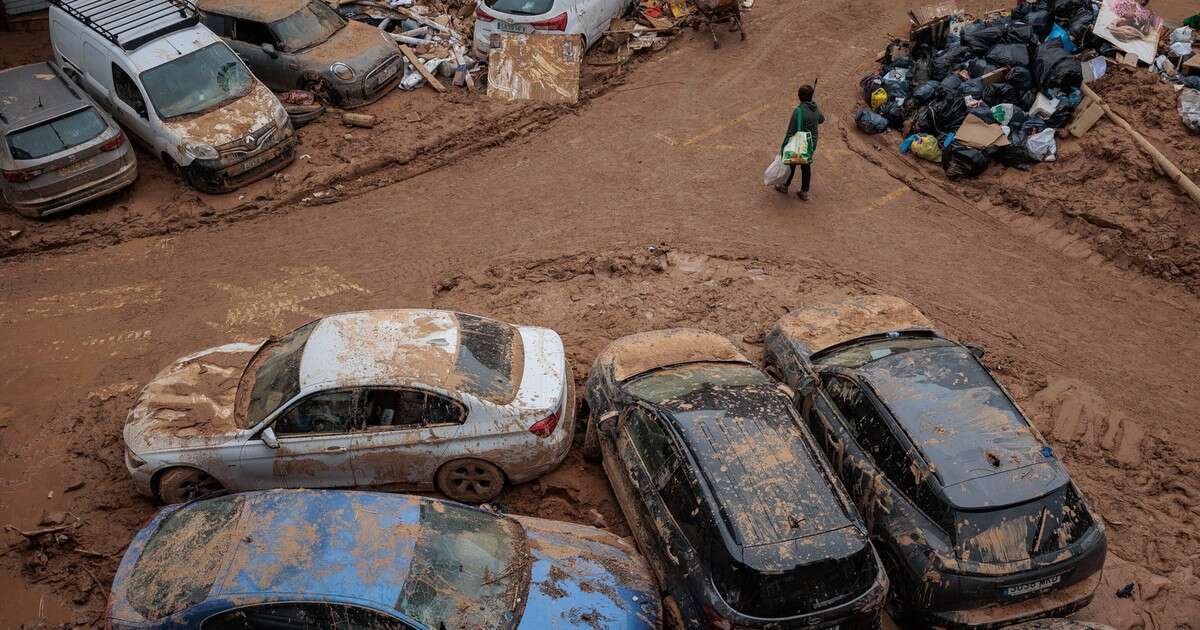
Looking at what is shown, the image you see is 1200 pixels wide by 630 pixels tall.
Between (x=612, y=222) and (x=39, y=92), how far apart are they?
25.1 ft

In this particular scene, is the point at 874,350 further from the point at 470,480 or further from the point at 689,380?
the point at 470,480

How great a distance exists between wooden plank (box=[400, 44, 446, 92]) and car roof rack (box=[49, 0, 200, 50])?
3032 millimetres

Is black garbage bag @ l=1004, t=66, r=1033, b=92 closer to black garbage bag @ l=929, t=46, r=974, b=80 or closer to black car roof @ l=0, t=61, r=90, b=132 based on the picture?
black garbage bag @ l=929, t=46, r=974, b=80

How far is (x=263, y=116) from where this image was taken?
11.2 meters

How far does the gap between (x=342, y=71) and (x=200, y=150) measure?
2.55m

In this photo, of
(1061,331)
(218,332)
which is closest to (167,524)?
(218,332)

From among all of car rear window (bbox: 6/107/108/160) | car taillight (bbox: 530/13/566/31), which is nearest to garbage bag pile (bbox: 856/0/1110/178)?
car taillight (bbox: 530/13/566/31)

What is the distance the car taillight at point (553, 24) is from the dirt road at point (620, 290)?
1449mm

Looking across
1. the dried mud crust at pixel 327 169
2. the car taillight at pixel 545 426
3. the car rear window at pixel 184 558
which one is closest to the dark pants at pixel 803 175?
the dried mud crust at pixel 327 169

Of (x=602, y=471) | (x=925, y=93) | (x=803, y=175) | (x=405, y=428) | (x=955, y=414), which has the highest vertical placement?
(x=925, y=93)

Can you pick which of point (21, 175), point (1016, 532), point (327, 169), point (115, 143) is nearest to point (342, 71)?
point (327, 169)

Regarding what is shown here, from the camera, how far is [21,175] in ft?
33.5

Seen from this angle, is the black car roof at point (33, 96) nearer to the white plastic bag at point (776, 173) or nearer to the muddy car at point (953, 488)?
the white plastic bag at point (776, 173)

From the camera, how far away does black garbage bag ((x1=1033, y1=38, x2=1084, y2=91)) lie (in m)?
11.8
